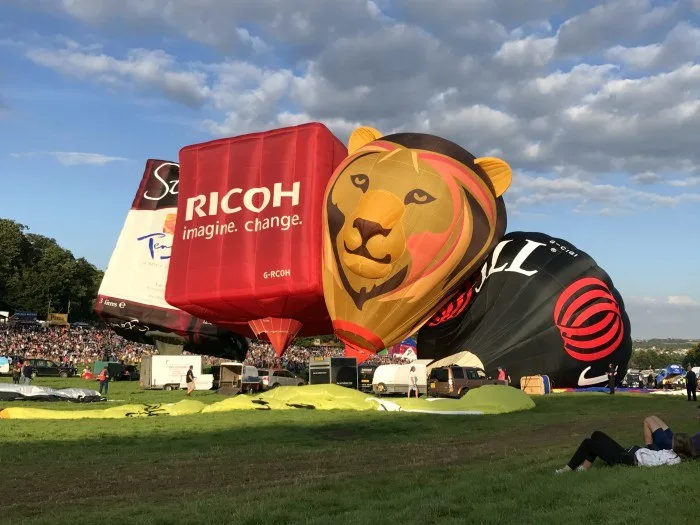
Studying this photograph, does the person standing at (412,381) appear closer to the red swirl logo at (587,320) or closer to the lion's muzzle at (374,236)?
the lion's muzzle at (374,236)

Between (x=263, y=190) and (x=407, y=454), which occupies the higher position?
(x=263, y=190)

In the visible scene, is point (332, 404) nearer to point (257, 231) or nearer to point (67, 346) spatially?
point (257, 231)

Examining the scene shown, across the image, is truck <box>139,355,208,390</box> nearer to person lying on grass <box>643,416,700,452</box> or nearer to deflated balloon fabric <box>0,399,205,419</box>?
deflated balloon fabric <box>0,399,205,419</box>

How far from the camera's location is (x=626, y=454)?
8562mm

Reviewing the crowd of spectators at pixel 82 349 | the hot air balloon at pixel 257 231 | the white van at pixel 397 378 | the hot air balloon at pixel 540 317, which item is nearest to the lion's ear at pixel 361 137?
the hot air balloon at pixel 257 231

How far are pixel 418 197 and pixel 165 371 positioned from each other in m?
20.9

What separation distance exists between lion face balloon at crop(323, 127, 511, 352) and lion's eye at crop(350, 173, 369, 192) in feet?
0.14

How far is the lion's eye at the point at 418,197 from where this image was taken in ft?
90.4

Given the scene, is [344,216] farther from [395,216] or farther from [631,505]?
[631,505]

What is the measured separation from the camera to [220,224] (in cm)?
3186

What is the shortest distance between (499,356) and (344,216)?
944cm

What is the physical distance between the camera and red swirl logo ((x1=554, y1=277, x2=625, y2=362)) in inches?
1190

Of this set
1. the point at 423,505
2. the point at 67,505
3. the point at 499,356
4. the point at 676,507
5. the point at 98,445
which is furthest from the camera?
the point at 499,356

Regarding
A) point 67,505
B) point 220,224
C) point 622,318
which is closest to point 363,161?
point 220,224
